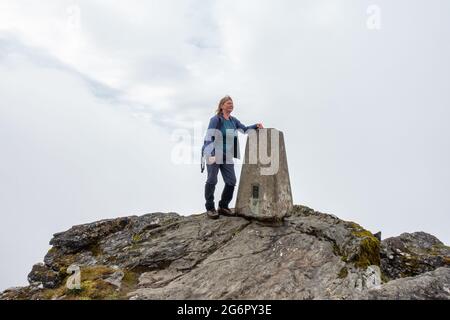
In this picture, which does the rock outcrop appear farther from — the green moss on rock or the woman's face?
the woman's face

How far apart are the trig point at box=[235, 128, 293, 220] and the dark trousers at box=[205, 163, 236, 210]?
433mm

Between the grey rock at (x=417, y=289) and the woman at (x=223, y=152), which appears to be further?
the woman at (x=223, y=152)

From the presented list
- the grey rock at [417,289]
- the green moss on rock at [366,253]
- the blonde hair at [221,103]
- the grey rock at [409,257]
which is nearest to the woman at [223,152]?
the blonde hair at [221,103]

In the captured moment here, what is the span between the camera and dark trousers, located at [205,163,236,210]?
12.5 meters

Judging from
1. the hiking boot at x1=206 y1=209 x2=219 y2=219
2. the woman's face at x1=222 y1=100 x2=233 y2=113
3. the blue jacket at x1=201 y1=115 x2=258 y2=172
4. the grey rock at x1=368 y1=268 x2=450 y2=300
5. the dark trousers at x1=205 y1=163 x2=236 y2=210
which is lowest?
the grey rock at x1=368 y1=268 x2=450 y2=300

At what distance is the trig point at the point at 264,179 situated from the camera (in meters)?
12.0

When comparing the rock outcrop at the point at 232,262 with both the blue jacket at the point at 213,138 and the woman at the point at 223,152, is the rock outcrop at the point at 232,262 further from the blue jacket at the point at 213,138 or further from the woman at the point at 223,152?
the blue jacket at the point at 213,138

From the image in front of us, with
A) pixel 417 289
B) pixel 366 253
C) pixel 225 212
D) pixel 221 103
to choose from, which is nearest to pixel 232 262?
pixel 225 212

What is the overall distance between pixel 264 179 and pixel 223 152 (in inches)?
73.9

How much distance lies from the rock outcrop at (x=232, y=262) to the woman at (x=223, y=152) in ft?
3.05

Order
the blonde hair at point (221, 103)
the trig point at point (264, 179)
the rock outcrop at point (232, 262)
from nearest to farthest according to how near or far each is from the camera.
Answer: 1. the rock outcrop at point (232, 262)
2. the trig point at point (264, 179)
3. the blonde hair at point (221, 103)

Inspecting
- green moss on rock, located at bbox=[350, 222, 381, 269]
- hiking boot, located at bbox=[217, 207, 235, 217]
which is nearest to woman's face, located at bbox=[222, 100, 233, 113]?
hiking boot, located at bbox=[217, 207, 235, 217]

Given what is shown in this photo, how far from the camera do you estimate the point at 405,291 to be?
26.6ft

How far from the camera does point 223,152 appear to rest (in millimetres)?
12570
